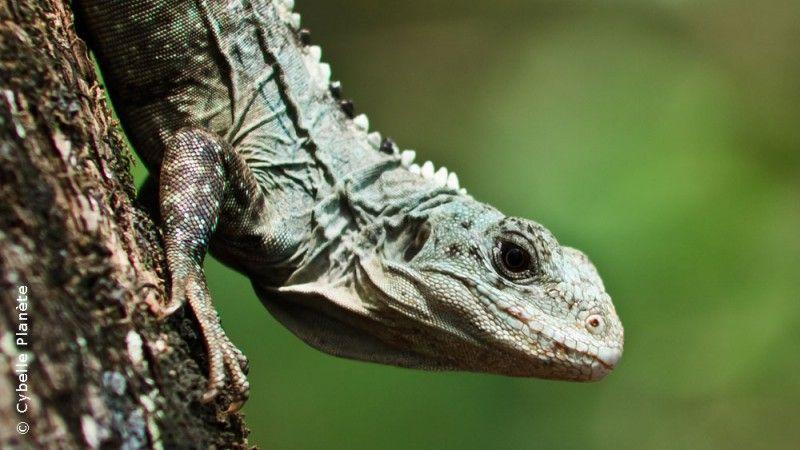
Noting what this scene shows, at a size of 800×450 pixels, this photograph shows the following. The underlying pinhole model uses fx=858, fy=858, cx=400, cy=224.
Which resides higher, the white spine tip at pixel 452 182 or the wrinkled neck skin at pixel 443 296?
the white spine tip at pixel 452 182

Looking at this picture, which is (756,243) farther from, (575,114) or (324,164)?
(324,164)

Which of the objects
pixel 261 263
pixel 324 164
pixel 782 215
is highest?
pixel 782 215

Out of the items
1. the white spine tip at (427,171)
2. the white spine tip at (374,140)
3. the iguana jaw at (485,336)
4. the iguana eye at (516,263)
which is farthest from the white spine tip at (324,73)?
the iguana eye at (516,263)

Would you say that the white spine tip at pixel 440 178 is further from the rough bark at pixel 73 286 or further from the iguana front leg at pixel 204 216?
the rough bark at pixel 73 286

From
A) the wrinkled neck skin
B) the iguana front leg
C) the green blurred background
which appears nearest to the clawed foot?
the iguana front leg

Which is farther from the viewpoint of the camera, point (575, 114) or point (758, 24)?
point (758, 24)

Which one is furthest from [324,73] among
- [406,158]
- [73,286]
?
[73,286]

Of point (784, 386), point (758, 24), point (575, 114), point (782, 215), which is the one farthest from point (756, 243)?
point (758, 24)
